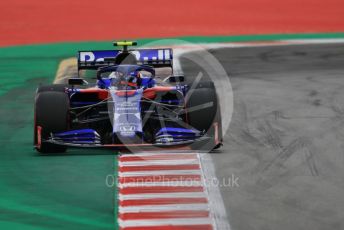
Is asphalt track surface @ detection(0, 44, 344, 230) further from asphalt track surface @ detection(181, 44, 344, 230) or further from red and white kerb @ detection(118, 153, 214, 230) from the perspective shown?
red and white kerb @ detection(118, 153, 214, 230)

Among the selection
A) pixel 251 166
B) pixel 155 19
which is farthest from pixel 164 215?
pixel 155 19

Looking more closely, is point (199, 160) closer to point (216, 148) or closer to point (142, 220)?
point (216, 148)

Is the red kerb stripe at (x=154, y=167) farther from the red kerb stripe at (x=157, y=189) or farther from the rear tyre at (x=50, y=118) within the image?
the rear tyre at (x=50, y=118)

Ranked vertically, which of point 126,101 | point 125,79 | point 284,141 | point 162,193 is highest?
point 125,79

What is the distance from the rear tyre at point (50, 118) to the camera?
1560 cm

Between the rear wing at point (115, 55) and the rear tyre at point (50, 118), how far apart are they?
10.1ft

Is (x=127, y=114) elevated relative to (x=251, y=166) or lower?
elevated

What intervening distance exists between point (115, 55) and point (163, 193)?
236 inches

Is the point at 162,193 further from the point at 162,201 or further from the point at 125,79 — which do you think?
the point at 125,79

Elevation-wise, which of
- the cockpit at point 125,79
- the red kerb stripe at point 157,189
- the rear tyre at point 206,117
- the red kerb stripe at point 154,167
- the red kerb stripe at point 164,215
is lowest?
the red kerb stripe at point 154,167

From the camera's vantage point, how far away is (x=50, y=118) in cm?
1566

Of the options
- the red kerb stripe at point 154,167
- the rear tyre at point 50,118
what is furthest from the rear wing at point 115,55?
the red kerb stripe at point 154,167

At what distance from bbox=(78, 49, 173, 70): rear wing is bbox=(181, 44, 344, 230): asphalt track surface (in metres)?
1.80

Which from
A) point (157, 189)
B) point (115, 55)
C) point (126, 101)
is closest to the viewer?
point (157, 189)
